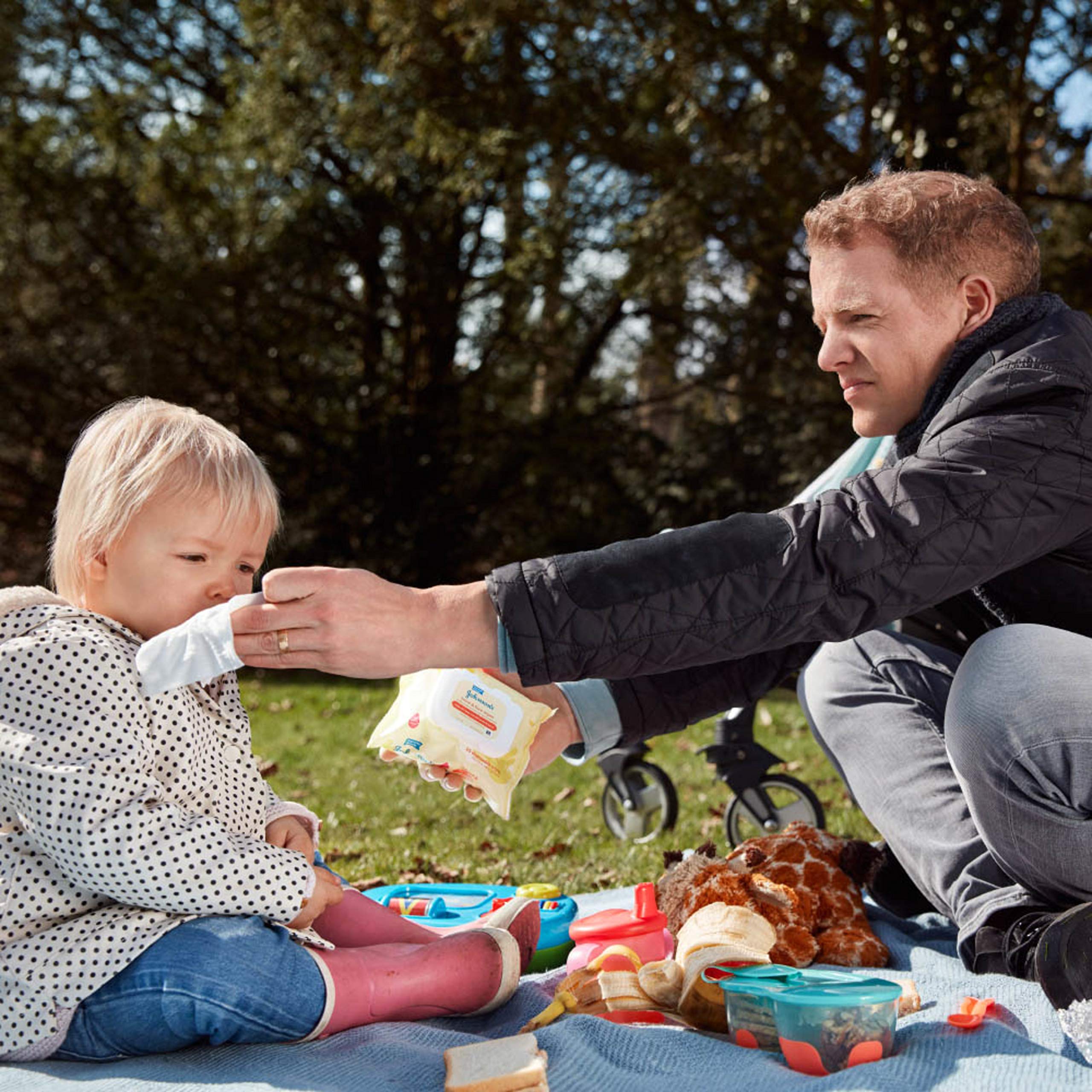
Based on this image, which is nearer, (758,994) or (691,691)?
(758,994)

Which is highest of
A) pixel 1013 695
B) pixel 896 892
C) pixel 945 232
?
pixel 945 232

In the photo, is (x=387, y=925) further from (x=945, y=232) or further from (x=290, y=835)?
(x=945, y=232)

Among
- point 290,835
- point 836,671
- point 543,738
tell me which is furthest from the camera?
point 836,671

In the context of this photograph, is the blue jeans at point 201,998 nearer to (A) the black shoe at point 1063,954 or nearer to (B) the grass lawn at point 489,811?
(A) the black shoe at point 1063,954

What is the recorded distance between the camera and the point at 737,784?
3398 millimetres

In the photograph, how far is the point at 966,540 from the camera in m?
1.87

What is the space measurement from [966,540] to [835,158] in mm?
7867

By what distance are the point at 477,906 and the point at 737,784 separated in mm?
980

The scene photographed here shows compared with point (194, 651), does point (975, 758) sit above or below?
below

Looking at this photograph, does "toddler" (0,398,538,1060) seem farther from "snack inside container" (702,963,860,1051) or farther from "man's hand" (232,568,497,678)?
"snack inside container" (702,963,860,1051)

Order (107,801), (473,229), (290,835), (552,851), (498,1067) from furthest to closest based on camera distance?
(473,229) < (552,851) < (290,835) < (107,801) < (498,1067)

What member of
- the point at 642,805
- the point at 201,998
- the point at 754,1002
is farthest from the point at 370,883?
the point at 754,1002

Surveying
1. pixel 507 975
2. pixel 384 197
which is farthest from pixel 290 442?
pixel 507 975

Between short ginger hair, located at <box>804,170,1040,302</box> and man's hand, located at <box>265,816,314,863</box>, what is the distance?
5.09 feet
